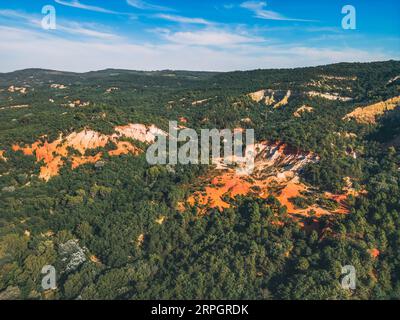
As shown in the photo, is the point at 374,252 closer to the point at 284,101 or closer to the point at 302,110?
the point at 302,110

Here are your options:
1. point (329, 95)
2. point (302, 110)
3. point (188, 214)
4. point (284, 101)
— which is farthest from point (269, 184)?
point (329, 95)

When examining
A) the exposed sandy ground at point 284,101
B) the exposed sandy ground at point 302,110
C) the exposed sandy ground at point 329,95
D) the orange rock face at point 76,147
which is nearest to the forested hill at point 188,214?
the orange rock face at point 76,147

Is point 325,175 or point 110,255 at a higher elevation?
point 325,175

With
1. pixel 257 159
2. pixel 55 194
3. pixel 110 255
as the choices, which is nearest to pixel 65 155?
pixel 55 194

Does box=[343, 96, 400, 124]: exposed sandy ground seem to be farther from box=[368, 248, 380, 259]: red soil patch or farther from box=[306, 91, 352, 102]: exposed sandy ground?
box=[368, 248, 380, 259]: red soil patch

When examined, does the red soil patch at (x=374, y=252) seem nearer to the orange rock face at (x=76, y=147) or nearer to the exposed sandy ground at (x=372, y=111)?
the orange rock face at (x=76, y=147)
